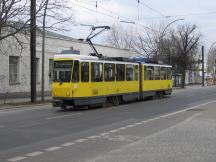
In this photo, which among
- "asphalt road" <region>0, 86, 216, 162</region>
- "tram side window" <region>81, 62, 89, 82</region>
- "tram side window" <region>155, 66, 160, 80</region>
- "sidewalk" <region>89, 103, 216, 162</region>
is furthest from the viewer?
"tram side window" <region>155, 66, 160, 80</region>

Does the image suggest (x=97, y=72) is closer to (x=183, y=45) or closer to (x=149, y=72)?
(x=149, y=72)

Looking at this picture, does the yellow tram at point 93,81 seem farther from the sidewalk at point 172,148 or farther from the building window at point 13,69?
Result: the building window at point 13,69

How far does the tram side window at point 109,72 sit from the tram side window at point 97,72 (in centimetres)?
55

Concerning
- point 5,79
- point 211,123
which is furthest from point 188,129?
point 5,79

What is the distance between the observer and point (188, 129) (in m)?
14.4

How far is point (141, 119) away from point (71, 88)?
586 cm

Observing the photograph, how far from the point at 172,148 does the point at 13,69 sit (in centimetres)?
2949

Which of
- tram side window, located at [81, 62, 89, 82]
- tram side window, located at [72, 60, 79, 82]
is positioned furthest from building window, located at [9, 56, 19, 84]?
tram side window, located at [72, 60, 79, 82]

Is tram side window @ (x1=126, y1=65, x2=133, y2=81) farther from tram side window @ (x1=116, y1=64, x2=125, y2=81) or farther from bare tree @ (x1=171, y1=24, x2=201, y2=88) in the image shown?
bare tree @ (x1=171, y1=24, x2=201, y2=88)

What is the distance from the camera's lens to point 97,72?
81.4 feet

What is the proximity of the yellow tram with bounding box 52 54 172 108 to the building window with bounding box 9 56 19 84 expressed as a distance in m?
12.4

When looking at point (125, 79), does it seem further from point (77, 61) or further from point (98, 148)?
point (98, 148)

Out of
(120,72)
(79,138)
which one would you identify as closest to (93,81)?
(120,72)

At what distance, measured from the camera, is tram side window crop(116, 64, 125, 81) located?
2739 cm
